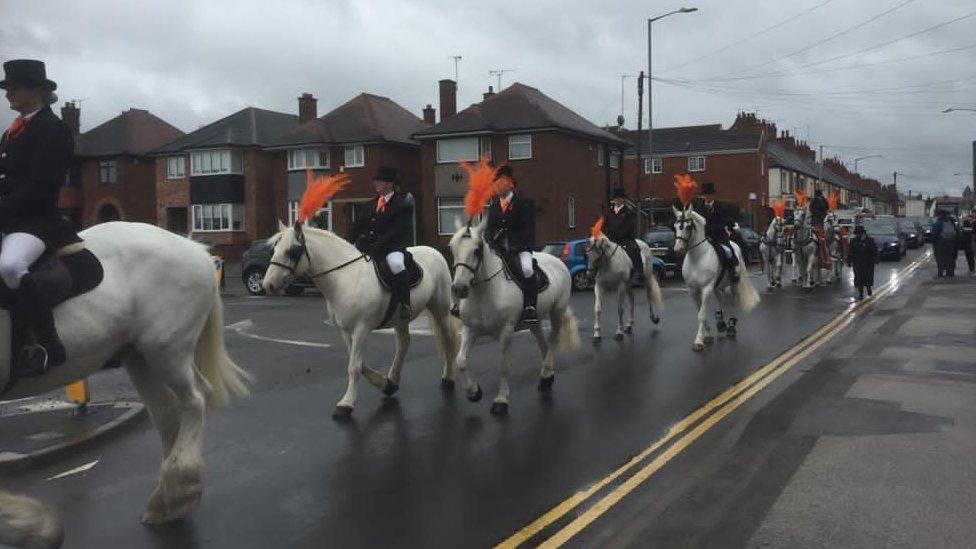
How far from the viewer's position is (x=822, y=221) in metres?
24.9

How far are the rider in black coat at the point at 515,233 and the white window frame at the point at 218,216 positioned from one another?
43.8m

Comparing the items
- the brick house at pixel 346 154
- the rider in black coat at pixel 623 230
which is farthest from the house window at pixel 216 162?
the rider in black coat at pixel 623 230

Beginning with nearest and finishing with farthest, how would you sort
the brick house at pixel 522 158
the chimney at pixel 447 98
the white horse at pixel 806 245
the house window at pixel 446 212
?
1. the white horse at pixel 806 245
2. the brick house at pixel 522 158
3. the house window at pixel 446 212
4. the chimney at pixel 447 98

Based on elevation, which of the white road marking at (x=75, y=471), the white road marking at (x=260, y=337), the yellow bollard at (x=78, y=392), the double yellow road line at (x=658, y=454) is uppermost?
the yellow bollard at (x=78, y=392)

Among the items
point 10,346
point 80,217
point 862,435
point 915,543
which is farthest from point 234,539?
point 80,217

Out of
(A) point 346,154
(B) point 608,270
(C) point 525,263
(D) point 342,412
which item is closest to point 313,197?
(D) point 342,412

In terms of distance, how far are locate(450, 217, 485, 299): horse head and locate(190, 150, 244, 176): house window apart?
44770 mm

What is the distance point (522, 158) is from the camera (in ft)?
144

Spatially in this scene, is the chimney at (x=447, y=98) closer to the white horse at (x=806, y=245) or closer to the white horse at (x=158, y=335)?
the white horse at (x=806, y=245)

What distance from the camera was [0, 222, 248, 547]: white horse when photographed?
4.91m

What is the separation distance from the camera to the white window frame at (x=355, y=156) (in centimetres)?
4731

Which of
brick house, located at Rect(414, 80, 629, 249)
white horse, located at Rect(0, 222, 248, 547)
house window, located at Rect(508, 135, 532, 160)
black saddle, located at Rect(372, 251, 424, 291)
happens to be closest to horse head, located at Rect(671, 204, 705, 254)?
black saddle, located at Rect(372, 251, 424, 291)

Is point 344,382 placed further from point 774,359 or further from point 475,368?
point 774,359

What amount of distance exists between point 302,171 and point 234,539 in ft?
147
